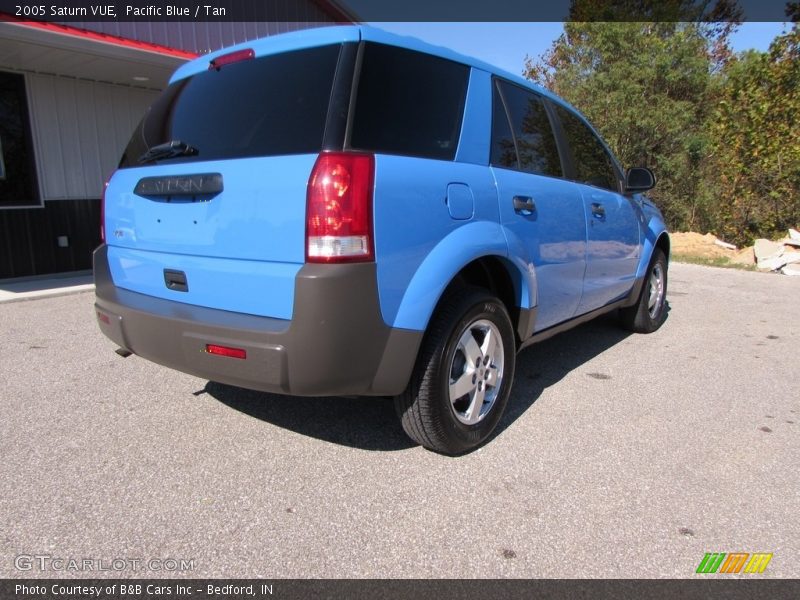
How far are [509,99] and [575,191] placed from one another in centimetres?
83

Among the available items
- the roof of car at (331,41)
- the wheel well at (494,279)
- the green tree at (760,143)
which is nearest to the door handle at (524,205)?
the wheel well at (494,279)

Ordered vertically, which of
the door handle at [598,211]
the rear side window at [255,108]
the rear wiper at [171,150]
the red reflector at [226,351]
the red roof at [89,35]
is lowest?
the red reflector at [226,351]

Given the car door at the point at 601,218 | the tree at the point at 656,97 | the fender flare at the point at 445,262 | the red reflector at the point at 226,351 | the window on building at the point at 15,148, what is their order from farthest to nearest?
the tree at the point at 656,97 → the window on building at the point at 15,148 → the car door at the point at 601,218 → the fender flare at the point at 445,262 → the red reflector at the point at 226,351

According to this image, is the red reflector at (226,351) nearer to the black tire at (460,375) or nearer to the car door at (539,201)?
the black tire at (460,375)

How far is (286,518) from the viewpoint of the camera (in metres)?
2.21

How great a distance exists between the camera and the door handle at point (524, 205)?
2891 millimetres

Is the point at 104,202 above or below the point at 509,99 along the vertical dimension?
below

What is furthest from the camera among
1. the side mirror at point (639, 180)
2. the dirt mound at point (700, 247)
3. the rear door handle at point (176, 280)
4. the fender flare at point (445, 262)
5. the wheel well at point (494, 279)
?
the dirt mound at point (700, 247)

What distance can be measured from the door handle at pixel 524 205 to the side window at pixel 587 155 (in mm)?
902

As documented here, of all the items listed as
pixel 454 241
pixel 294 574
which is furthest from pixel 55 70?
pixel 294 574

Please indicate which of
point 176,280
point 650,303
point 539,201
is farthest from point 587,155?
point 176,280

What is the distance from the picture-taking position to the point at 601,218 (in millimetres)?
3902

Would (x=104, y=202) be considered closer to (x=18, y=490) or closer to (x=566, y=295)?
(x=18, y=490)

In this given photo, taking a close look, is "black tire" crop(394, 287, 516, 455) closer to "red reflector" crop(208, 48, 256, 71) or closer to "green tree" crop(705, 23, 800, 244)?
"red reflector" crop(208, 48, 256, 71)
